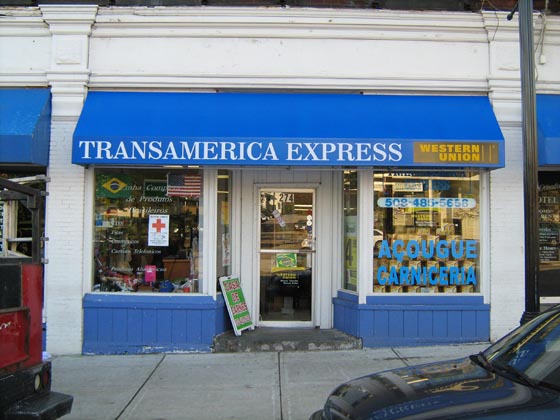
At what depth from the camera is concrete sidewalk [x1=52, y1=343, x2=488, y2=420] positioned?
16.6ft

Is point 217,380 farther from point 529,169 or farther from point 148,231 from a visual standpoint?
point 529,169

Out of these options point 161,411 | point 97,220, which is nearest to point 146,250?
point 97,220

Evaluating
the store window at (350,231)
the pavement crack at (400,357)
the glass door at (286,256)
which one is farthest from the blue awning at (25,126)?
the pavement crack at (400,357)

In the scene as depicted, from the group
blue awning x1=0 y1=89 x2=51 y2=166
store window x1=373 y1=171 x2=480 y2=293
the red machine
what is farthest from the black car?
blue awning x1=0 y1=89 x2=51 y2=166

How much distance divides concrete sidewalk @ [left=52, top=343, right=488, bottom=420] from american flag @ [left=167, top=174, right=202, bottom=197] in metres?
2.29

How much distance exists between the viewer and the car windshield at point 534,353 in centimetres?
307

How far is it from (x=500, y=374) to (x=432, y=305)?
4172mm

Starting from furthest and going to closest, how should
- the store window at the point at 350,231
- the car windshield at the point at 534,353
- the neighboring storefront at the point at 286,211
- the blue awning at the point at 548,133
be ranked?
the store window at the point at 350,231, the blue awning at the point at 548,133, the neighboring storefront at the point at 286,211, the car windshield at the point at 534,353

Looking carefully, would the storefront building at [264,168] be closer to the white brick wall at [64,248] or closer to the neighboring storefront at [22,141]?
the white brick wall at [64,248]

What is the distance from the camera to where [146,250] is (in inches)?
294

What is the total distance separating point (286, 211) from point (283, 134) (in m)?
1.73

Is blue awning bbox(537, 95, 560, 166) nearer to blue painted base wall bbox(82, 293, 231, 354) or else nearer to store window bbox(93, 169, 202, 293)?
store window bbox(93, 169, 202, 293)

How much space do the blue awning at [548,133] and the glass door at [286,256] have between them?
131 inches

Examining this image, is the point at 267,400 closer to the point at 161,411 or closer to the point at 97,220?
the point at 161,411
